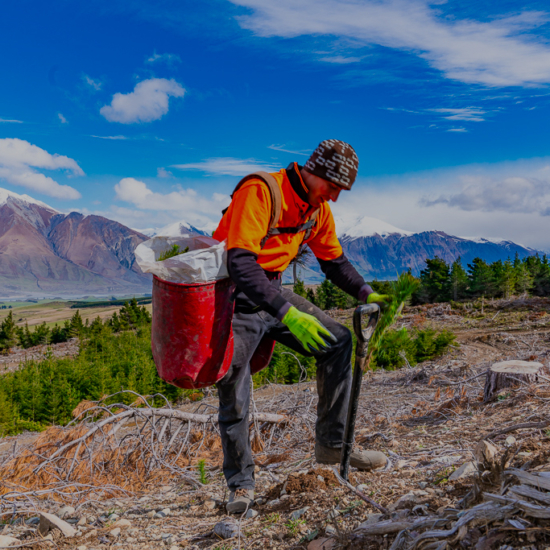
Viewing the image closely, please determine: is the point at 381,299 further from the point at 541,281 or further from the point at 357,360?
the point at 541,281

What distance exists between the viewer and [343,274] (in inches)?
119

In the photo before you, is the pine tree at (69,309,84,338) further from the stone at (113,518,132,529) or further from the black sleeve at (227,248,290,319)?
the black sleeve at (227,248,290,319)

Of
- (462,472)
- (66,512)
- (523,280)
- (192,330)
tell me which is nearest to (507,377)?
(462,472)

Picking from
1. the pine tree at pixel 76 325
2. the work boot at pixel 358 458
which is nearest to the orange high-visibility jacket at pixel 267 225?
the work boot at pixel 358 458

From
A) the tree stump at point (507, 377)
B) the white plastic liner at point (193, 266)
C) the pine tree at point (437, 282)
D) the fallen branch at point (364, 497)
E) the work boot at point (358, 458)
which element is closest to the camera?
the fallen branch at point (364, 497)

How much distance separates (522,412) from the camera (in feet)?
11.4

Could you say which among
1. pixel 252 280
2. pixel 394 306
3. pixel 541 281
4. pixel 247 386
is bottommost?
pixel 247 386

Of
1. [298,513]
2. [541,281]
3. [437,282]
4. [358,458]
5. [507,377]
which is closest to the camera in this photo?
[298,513]

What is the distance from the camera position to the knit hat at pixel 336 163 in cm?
245

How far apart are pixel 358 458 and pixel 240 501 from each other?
0.73 m

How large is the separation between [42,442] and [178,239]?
8.26 feet

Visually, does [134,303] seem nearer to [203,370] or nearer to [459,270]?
[459,270]

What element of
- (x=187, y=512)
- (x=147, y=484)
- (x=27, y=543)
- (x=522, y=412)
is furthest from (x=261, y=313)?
(x=522, y=412)

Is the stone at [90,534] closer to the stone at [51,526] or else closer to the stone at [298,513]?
the stone at [51,526]
